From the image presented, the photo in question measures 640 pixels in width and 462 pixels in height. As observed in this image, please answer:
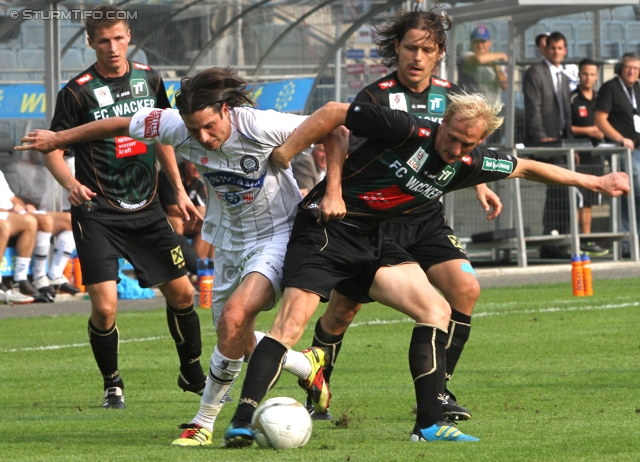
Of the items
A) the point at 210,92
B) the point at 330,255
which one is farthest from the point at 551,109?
the point at 210,92

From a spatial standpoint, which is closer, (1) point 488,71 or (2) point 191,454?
(2) point 191,454

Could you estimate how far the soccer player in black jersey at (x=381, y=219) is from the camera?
19.3ft

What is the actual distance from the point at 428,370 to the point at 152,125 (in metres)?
1.98

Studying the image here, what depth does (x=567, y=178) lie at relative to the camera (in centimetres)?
646

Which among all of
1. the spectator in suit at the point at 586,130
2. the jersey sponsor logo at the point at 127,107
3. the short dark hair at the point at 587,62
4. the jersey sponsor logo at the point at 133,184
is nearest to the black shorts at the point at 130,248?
the jersey sponsor logo at the point at 133,184

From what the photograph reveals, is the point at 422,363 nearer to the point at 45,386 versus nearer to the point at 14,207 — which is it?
the point at 45,386

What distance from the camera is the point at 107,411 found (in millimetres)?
7375

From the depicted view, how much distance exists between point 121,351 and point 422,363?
16.4ft

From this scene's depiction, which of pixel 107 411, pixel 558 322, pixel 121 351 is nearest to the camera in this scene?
pixel 107 411

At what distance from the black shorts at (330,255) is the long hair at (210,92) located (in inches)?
28.3

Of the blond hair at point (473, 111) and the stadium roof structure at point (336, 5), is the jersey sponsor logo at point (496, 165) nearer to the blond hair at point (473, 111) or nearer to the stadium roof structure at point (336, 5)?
the blond hair at point (473, 111)

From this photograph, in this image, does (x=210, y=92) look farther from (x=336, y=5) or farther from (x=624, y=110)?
(x=336, y=5)

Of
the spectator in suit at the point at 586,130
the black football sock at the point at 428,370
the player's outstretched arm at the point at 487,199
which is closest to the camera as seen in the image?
the black football sock at the point at 428,370

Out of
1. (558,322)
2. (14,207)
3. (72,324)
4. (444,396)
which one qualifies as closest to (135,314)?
(72,324)
